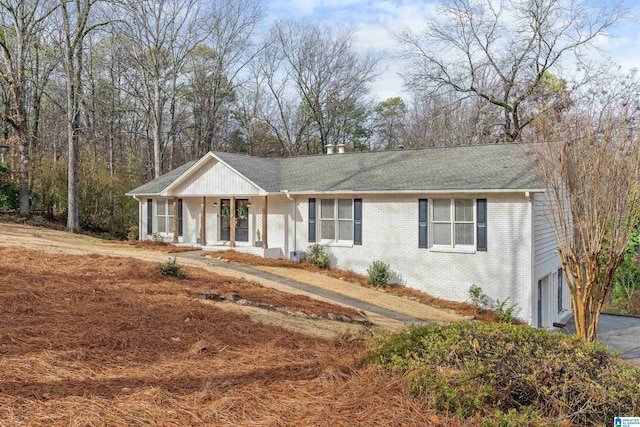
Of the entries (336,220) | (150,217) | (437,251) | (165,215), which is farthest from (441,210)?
(150,217)

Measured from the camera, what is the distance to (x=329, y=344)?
19.8 ft

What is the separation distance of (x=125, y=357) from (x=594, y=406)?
4587mm

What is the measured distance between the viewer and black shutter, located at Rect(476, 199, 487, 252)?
13.1m

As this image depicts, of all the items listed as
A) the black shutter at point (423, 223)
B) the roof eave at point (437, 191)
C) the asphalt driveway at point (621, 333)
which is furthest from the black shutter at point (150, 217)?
the asphalt driveway at point (621, 333)

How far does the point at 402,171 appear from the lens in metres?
16.0

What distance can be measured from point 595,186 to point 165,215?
1736 centimetres

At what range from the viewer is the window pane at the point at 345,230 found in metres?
15.8

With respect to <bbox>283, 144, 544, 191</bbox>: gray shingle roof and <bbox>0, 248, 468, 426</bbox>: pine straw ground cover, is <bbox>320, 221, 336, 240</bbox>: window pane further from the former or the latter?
<bbox>0, 248, 468, 426</bbox>: pine straw ground cover

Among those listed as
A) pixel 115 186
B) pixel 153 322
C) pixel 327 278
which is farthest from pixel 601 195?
pixel 115 186

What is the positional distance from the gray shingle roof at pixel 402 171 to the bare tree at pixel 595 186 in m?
4.45

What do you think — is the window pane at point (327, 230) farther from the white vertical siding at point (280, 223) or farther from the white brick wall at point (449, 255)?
the white vertical siding at point (280, 223)

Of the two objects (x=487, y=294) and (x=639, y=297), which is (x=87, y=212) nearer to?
(x=487, y=294)

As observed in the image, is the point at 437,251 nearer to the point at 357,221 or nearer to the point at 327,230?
the point at 357,221

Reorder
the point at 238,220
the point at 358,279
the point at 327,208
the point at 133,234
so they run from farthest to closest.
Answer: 1. the point at 133,234
2. the point at 238,220
3. the point at 327,208
4. the point at 358,279
